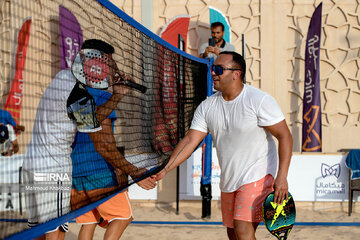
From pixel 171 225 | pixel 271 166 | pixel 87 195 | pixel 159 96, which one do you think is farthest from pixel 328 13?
pixel 87 195

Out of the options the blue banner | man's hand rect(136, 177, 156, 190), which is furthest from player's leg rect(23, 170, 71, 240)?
the blue banner

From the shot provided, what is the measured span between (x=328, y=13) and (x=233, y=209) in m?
8.06

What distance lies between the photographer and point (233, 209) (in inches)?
142

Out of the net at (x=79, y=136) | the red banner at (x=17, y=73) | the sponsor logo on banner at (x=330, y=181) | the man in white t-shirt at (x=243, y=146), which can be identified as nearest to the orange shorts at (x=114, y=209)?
the net at (x=79, y=136)

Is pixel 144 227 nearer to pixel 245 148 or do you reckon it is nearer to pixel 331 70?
pixel 245 148

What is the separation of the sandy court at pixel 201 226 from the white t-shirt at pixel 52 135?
3.19 metres

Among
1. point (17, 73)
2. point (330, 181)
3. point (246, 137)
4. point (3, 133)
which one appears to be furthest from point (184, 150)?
point (17, 73)

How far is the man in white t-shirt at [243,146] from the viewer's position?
11.2 ft

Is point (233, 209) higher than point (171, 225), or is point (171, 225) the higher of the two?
point (233, 209)

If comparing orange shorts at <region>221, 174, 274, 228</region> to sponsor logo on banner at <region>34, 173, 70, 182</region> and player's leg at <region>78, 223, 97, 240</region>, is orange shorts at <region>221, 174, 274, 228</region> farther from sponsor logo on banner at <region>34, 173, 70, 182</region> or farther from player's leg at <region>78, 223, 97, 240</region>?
sponsor logo on banner at <region>34, 173, 70, 182</region>

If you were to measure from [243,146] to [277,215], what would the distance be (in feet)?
1.89

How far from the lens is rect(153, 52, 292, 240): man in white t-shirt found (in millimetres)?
3400

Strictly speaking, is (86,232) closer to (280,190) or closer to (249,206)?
(249,206)

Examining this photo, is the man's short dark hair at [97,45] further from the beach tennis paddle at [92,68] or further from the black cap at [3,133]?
the black cap at [3,133]
